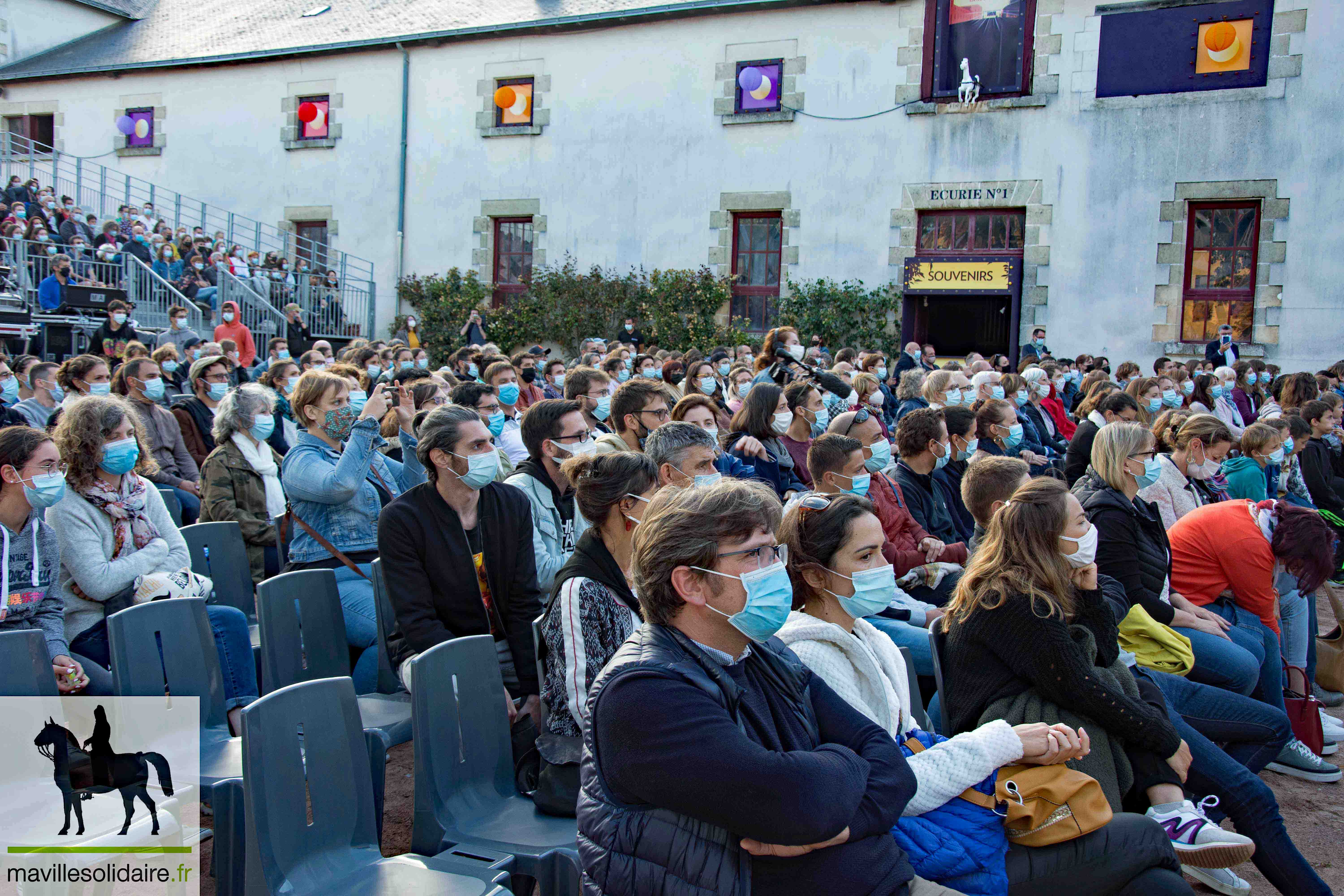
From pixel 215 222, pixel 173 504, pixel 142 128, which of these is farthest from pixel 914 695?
pixel 142 128

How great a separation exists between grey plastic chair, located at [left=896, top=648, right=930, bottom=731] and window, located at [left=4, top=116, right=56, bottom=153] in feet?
82.5

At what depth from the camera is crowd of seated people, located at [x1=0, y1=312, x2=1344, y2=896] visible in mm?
1971

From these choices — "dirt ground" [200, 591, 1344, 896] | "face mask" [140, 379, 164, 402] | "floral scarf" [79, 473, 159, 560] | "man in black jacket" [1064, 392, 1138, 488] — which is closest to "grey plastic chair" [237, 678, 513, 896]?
"dirt ground" [200, 591, 1344, 896]

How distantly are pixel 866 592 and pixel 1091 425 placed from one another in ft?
18.8

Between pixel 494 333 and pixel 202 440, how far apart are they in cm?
1226

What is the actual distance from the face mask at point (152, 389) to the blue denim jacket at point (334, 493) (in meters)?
2.80

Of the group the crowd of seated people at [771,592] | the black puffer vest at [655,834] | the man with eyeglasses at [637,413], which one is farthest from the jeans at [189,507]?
the black puffer vest at [655,834]

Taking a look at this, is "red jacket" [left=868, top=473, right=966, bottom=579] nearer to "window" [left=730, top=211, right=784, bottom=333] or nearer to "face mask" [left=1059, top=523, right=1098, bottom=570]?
"face mask" [left=1059, top=523, right=1098, bottom=570]

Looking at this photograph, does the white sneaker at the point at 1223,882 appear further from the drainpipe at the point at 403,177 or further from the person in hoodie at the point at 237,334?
the drainpipe at the point at 403,177

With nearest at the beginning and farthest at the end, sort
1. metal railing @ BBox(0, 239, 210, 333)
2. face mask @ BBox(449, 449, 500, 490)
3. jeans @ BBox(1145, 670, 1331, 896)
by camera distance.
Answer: jeans @ BBox(1145, 670, 1331, 896), face mask @ BBox(449, 449, 500, 490), metal railing @ BBox(0, 239, 210, 333)

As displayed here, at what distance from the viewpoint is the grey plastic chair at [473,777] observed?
2707 mm

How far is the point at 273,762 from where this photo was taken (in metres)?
2.47

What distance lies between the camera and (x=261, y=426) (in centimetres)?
541

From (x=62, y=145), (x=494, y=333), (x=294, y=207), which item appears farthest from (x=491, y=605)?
(x=62, y=145)
